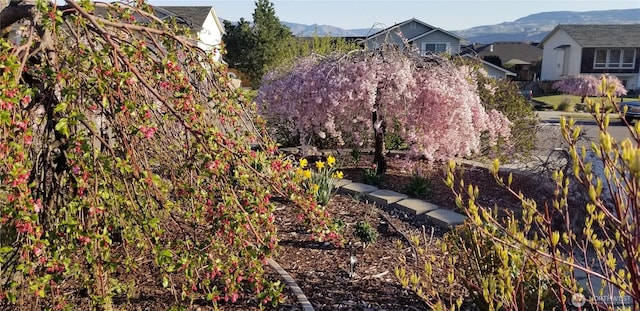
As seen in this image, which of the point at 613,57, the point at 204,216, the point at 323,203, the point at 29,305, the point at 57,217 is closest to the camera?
the point at 204,216

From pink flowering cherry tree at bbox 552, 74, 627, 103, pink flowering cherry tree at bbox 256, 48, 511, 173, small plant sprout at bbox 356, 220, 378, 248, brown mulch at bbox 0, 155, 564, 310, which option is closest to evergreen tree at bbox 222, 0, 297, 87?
pink flowering cherry tree at bbox 552, 74, 627, 103

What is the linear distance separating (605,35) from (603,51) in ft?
4.27

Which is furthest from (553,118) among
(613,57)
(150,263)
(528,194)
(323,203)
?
(613,57)

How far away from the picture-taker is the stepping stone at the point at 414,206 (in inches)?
201

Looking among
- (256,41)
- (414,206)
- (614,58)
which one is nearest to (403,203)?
(414,206)

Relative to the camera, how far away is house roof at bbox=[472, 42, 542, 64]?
166 ft

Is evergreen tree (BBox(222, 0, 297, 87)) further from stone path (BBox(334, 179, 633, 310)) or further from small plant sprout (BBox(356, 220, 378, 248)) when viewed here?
small plant sprout (BBox(356, 220, 378, 248))

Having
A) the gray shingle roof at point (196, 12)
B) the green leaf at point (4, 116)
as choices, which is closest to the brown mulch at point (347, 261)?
the green leaf at point (4, 116)

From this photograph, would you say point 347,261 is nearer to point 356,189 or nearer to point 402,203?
point 402,203

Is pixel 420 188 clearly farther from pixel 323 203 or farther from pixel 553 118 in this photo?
pixel 553 118

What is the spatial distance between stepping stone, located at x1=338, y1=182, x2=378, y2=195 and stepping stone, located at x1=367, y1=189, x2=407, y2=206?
96mm

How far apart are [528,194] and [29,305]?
5.24m

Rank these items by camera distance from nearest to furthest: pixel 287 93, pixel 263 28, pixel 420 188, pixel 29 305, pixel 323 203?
pixel 29 305 < pixel 323 203 < pixel 420 188 < pixel 287 93 < pixel 263 28

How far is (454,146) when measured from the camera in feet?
19.7
